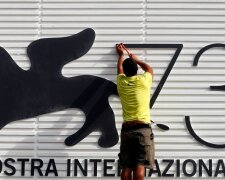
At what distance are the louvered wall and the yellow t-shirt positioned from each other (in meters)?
0.62

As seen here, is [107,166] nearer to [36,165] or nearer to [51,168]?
[51,168]

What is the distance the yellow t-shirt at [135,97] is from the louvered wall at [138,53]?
0.62 meters

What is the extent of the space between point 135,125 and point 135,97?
1.09 feet

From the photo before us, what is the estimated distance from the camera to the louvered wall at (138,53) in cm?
702

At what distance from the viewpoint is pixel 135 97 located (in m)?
6.36

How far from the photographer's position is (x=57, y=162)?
706 centimetres

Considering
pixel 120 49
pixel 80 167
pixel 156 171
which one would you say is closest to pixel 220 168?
pixel 156 171

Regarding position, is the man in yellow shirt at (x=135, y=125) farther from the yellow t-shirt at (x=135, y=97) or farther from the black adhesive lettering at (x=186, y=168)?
the black adhesive lettering at (x=186, y=168)

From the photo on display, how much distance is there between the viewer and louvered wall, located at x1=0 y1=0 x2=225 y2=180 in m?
7.02

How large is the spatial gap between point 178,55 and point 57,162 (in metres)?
2.14

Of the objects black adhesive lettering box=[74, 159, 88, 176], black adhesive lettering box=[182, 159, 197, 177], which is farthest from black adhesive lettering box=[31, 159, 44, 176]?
black adhesive lettering box=[182, 159, 197, 177]
